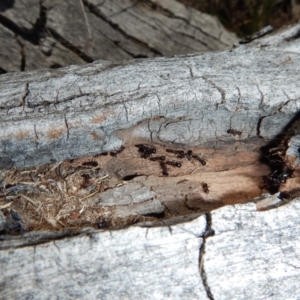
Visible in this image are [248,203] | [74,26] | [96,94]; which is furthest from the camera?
[74,26]

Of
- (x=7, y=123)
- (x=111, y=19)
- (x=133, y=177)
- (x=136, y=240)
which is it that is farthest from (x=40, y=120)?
(x=111, y=19)

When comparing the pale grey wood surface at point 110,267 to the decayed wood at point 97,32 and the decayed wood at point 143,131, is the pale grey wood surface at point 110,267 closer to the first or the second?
the decayed wood at point 143,131

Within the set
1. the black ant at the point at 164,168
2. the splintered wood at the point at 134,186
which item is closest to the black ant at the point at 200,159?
the splintered wood at the point at 134,186

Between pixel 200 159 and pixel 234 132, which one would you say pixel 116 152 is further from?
pixel 234 132

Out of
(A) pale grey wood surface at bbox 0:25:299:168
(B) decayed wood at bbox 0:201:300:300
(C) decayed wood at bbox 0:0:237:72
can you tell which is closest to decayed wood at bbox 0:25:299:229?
(A) pale grey wood surface at bbox 0:25:299:168

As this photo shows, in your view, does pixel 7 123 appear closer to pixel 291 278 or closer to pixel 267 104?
pixel 267 104

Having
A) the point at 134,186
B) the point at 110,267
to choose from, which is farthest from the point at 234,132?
the point at 110,267
